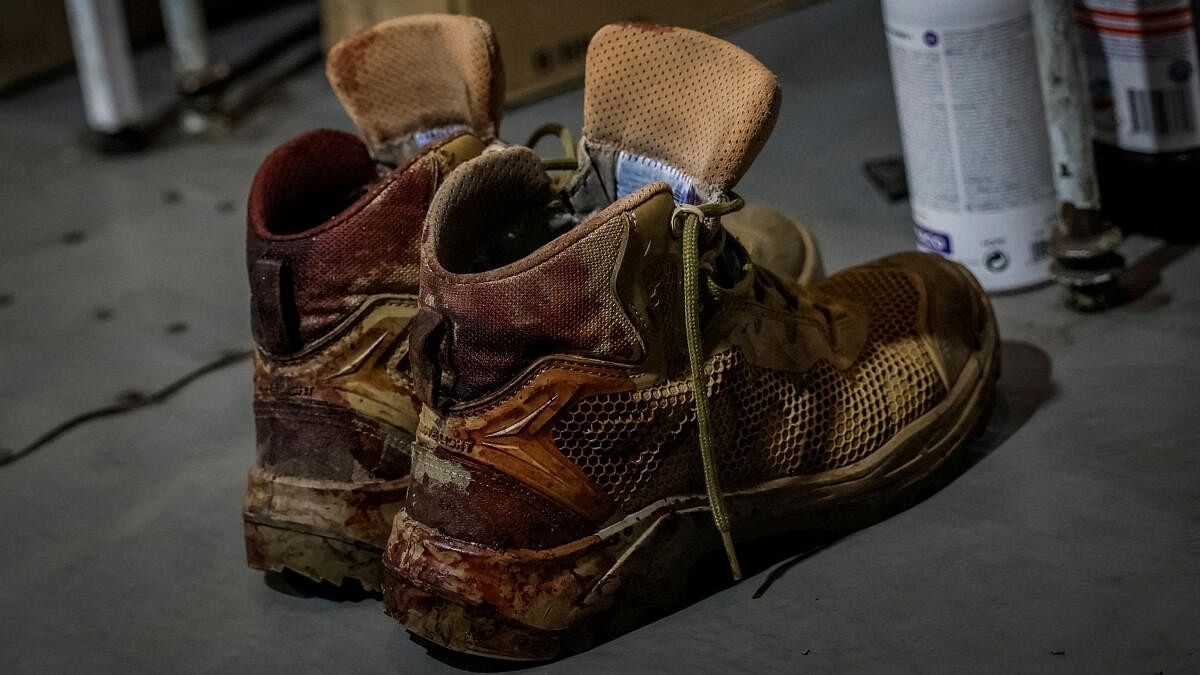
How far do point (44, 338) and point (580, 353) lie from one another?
3.60ft

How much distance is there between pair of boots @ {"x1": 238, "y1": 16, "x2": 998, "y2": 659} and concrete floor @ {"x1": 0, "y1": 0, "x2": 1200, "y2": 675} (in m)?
0.05

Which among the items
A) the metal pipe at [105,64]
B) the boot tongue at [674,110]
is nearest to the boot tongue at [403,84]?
the boot tongue at [674,110]

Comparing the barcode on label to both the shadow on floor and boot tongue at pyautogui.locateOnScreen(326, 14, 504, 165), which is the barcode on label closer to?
boot tongue at pyautogui.locateOnScreen(326, 14, 504, 165)

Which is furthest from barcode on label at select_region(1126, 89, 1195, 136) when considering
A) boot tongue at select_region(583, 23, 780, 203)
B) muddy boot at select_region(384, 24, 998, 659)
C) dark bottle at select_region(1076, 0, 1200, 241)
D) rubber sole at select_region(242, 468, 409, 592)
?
rubber sole at select_region(242, 468, 409, 592)

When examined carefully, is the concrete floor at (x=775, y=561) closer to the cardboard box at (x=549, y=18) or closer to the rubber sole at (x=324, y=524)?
the rubber sole at (x=324, y=524)

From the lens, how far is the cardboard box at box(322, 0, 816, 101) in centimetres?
235

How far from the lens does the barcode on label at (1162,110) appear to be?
5.08ft

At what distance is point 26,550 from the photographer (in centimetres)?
143

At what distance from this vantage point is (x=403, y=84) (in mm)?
1331

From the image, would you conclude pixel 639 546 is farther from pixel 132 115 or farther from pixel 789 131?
pixel 132 115

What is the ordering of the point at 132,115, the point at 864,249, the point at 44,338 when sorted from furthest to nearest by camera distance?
1. the point at 132,115
2. the point at 44,338
3. the point at 864,249

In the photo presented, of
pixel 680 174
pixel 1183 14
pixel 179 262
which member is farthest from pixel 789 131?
pixel 680 174

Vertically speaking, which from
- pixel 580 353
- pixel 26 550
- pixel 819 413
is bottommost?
pixel 26 550

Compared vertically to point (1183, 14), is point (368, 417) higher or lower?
lower
